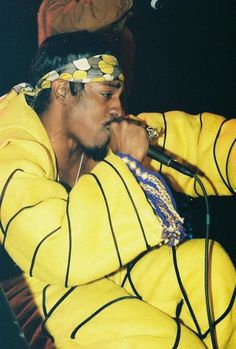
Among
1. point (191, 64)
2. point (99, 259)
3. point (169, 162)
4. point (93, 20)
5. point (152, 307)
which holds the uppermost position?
point (93, 20)

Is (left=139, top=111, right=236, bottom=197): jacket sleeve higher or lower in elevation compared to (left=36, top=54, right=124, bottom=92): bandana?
lower

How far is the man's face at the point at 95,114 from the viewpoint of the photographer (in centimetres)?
122

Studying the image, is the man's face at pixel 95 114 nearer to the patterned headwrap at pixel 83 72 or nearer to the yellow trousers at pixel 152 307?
the patterned headwrap at pixel 83 72

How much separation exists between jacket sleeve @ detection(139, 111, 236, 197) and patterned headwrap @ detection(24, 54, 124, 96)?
0.22 metres

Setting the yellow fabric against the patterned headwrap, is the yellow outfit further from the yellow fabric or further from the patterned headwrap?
the patterned headwrap

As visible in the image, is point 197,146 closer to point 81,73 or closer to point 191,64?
point 191,64

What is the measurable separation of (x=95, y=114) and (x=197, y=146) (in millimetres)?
373

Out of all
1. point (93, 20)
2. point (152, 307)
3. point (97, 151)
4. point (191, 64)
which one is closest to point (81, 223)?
point (152, 307)

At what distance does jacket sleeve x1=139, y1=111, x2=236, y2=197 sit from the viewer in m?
1.26

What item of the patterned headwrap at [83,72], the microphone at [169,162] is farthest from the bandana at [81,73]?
→ the microphone at [169,162]

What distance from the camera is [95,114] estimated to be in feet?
4.05

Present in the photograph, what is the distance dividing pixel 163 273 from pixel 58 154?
0.50 meters

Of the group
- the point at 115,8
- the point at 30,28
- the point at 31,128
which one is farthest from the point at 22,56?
the point at 115,8

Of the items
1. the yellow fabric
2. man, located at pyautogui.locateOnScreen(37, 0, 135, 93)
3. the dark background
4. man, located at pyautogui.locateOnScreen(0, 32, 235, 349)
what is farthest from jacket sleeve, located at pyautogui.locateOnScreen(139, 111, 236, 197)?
the yellow fabric
